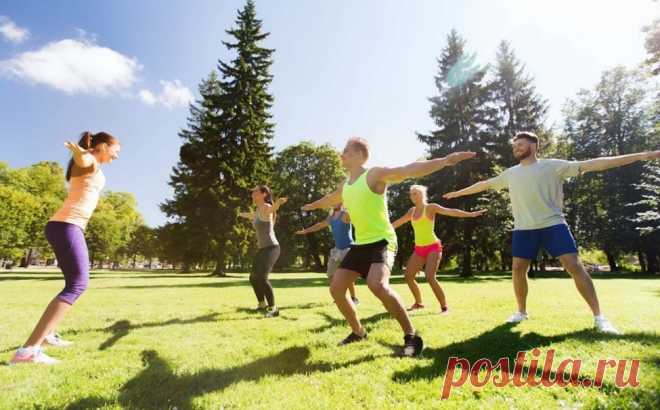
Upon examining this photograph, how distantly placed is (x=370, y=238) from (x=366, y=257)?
239 mm

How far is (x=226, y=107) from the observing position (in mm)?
32031

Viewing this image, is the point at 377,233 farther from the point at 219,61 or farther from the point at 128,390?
the point at 219,61

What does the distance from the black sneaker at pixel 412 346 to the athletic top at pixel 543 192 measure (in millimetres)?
2528

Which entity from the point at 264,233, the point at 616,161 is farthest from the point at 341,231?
the point at 616,161

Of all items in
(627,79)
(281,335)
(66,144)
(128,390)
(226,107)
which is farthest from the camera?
(627,79)

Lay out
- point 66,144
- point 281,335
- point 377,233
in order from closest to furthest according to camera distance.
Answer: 1. point 66,144
2. point 377,233
3. point 281,335

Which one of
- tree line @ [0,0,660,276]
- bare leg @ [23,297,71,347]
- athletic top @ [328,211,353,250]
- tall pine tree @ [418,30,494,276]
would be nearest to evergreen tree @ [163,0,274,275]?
tree line @ [0,0,660,276]

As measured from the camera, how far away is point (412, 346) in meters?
4.18

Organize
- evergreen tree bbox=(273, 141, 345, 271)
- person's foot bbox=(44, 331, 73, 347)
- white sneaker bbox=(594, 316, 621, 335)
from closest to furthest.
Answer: white sneaker bbox=(594, 316, 621, 335)
person's foot bbox=(44, 331, 73, 347)
evergreen tree bbox=(273, 141, 345, 271)

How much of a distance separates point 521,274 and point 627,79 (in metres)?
44.5

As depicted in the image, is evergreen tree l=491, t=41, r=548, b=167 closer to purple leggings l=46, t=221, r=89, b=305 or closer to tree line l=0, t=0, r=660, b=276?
tree line l=0, t=0, r=660, b=276

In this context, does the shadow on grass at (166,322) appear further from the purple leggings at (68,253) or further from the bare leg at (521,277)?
the bare leg at (521,277)

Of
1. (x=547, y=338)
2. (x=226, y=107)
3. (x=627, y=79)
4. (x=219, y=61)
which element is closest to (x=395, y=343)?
(x=547, y=338)

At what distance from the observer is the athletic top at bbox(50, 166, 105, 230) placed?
4.41 m
